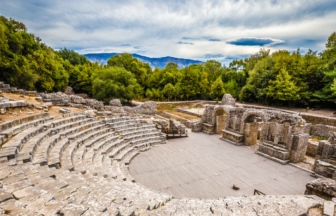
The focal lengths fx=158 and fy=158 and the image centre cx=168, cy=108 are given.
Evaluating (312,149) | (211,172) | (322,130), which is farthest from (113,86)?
(322,130)

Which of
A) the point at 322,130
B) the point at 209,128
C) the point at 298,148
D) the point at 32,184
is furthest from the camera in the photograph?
the point at 209,128

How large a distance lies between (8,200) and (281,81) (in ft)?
93.7

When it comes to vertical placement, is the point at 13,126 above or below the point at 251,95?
below

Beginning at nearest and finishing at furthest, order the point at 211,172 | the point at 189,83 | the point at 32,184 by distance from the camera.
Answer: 1. the point at 32,184
2. the point at 211,172
3. the point at 189,83

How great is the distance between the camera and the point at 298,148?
32.6ft

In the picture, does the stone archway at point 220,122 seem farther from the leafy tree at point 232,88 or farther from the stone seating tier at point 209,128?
the leafy tree at point 232,88

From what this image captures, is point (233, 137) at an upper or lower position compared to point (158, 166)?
upper

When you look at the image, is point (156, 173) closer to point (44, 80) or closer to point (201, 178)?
point (201, 178)

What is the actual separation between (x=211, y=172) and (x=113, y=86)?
21069 mm

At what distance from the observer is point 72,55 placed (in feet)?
150

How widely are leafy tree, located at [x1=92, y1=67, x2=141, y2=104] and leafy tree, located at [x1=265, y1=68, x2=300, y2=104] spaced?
72.7 feet

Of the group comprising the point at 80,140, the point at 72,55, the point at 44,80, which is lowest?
the point at 80,140

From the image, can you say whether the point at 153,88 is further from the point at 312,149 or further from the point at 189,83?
the point at 312,149

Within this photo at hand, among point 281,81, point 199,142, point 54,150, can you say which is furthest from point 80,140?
point 281,81
